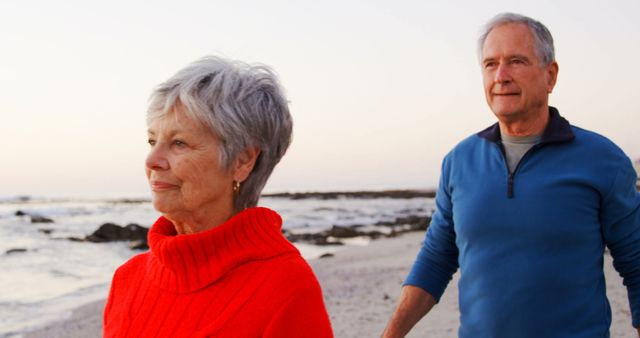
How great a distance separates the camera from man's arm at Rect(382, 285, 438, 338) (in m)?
2.77

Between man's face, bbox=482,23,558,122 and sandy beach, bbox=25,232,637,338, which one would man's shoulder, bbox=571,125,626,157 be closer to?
man's face, bbox=482,23,558,122

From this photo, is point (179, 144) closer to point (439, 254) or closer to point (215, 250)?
point (215, 250)

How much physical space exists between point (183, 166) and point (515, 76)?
1.50 metres

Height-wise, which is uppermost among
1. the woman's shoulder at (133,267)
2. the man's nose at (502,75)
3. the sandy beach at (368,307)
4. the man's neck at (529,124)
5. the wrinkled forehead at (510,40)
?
the wrinkled forehead at (510,40)

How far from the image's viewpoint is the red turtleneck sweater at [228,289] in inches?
65.7

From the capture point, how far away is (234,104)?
5.76 feet

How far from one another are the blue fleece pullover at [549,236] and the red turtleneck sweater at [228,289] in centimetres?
106

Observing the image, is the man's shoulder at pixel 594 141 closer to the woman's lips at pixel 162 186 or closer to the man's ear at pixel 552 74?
the man's ear at pixel 552 74

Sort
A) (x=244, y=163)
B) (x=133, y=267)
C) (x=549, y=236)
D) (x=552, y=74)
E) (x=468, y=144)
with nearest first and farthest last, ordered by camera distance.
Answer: (x=244, y=163), (x=133, y=267), (x=549, y=236), (x=552, y=74), (x=468, y=144)

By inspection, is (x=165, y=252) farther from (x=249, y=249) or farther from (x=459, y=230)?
(x=459, y=230)

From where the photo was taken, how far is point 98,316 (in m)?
8.78

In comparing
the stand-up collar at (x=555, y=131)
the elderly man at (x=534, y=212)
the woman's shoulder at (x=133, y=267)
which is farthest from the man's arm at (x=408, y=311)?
the woman's shoulder at (x=133, y=267)

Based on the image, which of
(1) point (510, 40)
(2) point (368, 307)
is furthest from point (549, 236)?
(2) point (368, 307)

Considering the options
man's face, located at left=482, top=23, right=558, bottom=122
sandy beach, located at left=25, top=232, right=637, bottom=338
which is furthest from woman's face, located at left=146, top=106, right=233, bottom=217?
sandy beach, located at left=25, top=232, right=637, bottom=338
